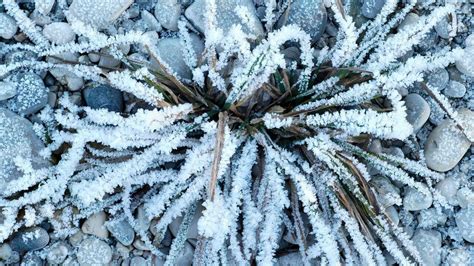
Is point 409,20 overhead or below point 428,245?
overhead

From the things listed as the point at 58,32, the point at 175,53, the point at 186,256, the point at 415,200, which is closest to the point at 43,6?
the point at 58,32

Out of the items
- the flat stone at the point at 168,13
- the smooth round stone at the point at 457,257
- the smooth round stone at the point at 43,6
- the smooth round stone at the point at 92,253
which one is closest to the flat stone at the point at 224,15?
the flat stone at the point at 168,13

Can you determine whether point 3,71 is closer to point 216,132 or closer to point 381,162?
point 216,132

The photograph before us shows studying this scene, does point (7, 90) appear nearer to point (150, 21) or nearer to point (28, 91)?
point (28, 91)

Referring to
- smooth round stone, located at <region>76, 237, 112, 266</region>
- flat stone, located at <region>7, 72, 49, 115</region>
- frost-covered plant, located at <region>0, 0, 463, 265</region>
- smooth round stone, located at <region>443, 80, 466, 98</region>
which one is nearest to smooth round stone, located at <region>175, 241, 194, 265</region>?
frost-covered plant, located at <region>0, 0, 463, 265</region>

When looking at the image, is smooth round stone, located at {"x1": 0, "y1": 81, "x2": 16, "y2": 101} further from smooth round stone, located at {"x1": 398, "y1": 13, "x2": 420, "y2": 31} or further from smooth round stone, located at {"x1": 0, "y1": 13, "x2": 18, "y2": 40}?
smooth round stone, located at {"x1": 398, "y1": 13, "x2": 420, "y2": 31}

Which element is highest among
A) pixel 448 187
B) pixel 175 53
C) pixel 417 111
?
pixel 175 53
